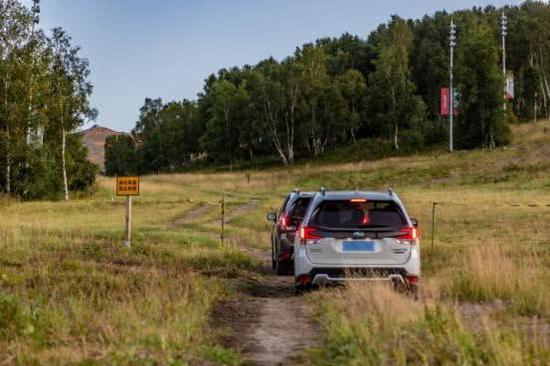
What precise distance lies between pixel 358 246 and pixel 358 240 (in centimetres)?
9

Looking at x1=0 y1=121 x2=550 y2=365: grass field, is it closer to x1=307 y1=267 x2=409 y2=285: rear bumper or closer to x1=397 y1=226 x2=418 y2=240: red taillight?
x1=307 y1=267 x2=409 y2=285: rear bumper

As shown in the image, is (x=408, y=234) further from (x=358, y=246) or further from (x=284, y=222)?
(x=284, y=222)

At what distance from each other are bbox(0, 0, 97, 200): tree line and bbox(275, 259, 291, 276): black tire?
3234 centimetres

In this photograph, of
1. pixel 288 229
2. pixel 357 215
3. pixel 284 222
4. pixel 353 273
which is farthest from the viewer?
pixel 284 222

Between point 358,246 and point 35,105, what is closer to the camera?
point 358,246

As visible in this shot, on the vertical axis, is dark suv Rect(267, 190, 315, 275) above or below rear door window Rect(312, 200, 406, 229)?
below

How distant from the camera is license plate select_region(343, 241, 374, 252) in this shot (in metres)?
10.5

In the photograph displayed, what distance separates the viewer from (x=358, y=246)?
34.6ft

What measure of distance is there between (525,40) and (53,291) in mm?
112955

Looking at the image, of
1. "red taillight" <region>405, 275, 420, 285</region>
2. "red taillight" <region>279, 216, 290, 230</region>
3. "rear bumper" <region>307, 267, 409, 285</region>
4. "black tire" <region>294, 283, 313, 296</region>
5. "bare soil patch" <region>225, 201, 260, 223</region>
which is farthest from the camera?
"bare soil patch" <region>225, 201, 260, 223</region>

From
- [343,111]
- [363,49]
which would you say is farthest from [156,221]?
[363,49]

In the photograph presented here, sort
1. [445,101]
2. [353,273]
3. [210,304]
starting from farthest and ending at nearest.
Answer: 1. [445,101]
2. [353,273]
3. [210,304]

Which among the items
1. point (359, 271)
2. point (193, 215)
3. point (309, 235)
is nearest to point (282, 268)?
point (309, 235)

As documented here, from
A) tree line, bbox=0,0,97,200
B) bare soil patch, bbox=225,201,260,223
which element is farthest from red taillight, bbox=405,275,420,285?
tree line, bbox=0,0,97,200
